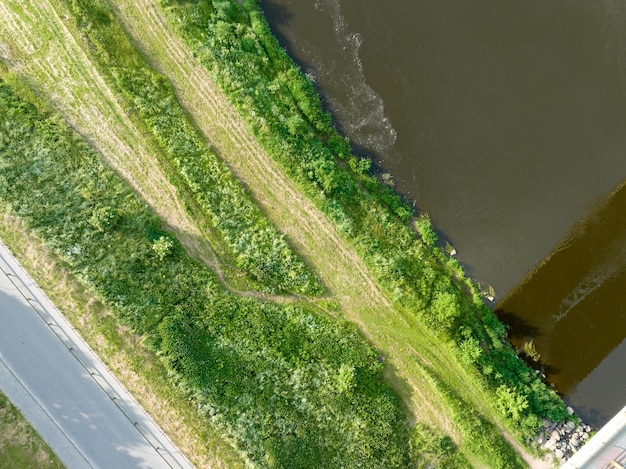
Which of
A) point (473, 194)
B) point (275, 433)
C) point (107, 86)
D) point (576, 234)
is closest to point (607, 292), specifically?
point (576, 234)

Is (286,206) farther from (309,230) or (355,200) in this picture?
(355,200)

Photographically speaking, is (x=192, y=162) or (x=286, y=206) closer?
(x=192, y=162)

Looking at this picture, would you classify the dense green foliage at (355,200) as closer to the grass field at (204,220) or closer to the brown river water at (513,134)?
the grass field at (204,220)

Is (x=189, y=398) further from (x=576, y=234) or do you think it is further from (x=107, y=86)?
(x=576, y=234)

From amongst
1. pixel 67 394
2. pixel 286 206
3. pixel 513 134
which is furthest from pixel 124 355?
pixel 513 134

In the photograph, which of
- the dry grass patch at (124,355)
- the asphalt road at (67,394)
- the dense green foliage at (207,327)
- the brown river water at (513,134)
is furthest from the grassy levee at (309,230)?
the asphalt road at (67,394)

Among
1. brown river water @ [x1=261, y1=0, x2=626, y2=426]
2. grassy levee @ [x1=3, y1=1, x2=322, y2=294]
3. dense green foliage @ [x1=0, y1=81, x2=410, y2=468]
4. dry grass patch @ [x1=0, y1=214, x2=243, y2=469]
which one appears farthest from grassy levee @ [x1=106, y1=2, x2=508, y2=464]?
dry grass patch @ [x1=0, y1=214, x2=243, y2=469]
